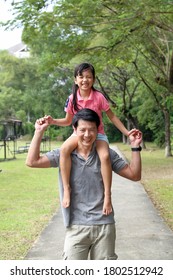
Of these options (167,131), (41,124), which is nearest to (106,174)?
(41,124)

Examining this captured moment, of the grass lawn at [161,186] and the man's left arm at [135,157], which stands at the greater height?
the man's left arm at [135,157]

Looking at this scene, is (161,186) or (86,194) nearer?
(86,194)

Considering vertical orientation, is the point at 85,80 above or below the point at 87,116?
above

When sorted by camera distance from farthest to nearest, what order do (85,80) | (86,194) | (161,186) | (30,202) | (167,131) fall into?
(167,131), (161,186), (30,202), (85,80), (86,194)

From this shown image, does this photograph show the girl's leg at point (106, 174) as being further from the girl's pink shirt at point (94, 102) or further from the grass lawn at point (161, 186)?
the grass lawn at point (161, 186)

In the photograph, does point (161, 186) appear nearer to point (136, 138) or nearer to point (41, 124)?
point (136, 138)

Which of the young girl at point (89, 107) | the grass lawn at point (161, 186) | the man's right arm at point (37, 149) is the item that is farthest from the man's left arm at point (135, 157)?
the grass lawn at point (161, 186)

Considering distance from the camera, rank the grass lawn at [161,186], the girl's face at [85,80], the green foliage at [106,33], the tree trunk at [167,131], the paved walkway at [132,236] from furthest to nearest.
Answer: the tree trunk at [167,131], the green foliage at [106,33], the grass lawn at [161,186], the paved walkway at [132,236], the girl's face at [85,80]

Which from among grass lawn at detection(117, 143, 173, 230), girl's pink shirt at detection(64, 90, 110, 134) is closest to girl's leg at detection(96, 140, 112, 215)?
girl's pink shirt at detection(64, 90, 110, 134)

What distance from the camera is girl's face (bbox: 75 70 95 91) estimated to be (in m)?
3.38

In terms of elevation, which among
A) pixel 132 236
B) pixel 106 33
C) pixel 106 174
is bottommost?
pixel 132 236

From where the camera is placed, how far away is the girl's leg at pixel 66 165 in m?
2.95

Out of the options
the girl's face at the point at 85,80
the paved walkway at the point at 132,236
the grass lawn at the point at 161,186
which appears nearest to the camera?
the girl's face at the point at 85,80

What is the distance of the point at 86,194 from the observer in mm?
2943
